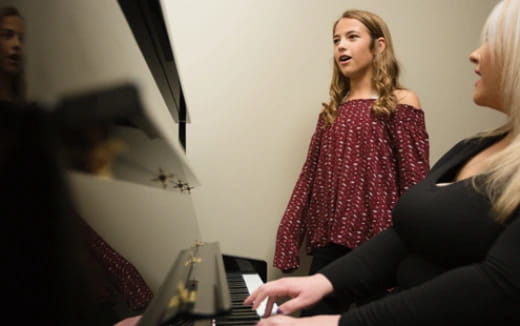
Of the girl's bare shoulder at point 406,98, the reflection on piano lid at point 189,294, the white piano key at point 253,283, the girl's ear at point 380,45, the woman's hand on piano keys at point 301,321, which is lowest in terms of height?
the white piano key at point 253,283

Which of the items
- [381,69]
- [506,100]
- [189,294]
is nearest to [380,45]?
[381,69]

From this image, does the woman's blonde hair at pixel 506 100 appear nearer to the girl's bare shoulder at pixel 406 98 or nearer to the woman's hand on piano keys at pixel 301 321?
the woman's hand on piano keys at pixel 301 321

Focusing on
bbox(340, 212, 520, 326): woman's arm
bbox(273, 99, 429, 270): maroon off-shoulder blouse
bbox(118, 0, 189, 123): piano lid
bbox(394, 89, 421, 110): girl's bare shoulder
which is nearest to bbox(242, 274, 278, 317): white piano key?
bbox(340, 212, 520, 326): woman's arm

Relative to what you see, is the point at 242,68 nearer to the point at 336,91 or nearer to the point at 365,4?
the point at 336,91

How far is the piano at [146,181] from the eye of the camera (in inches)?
12.4

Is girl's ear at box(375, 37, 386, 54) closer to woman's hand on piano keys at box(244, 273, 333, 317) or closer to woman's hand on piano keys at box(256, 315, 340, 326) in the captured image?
woman's hand on piano keys at box(244, 273, 333, 317)

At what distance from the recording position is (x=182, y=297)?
49cm

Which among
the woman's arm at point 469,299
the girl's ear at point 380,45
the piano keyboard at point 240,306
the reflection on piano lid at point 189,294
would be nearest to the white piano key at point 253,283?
the piano keyboard at point 240,306

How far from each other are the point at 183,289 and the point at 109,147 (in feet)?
0.84

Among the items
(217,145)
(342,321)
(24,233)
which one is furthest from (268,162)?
(24,233)

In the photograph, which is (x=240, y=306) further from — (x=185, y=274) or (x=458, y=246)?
(x=458, y=246)

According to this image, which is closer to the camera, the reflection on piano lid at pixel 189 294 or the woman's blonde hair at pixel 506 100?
the reflection on piano lid at pixel 189 294

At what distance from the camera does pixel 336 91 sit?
1545mm

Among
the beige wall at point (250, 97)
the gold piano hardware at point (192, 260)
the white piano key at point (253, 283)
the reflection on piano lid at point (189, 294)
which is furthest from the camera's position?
the beige wall at point (250, 97)
